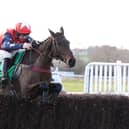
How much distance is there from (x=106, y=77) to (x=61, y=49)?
186 inches

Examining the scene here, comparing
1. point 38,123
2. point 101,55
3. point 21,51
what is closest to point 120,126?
point 38,123

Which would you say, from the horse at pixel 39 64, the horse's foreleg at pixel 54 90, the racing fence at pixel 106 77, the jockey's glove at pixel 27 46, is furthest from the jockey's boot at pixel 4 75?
the racing fence at pixel 106 77

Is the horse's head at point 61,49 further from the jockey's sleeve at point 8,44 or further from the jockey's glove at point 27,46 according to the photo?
the jockey's sleeve at point 8,44

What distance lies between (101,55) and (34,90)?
18623 mm

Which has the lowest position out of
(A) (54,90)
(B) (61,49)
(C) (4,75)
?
(A) (54,90)

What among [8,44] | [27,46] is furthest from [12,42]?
[27,46]

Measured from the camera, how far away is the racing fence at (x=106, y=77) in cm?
1376

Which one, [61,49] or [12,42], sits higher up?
[12,42]

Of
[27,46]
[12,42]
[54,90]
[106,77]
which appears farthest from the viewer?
[106,77]

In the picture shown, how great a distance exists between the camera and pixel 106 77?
541 inches

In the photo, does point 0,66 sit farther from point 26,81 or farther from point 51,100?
point 51,100

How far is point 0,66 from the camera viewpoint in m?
10.1

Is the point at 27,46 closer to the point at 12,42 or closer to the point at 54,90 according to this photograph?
the point at 12,42

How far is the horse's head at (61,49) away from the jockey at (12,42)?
2.02 ft
